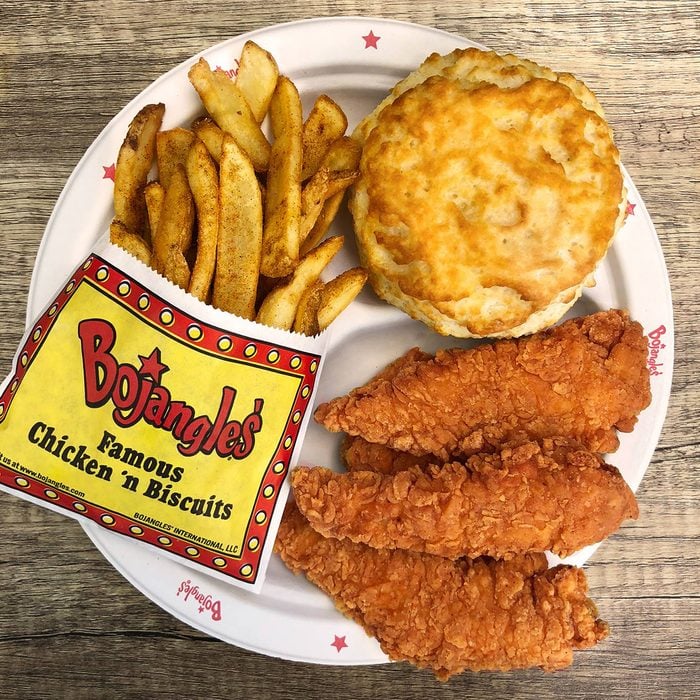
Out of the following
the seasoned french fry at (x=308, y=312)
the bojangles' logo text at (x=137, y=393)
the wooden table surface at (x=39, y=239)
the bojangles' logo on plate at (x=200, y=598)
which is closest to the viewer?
the bojangles' logo text at (x=137, y=393)

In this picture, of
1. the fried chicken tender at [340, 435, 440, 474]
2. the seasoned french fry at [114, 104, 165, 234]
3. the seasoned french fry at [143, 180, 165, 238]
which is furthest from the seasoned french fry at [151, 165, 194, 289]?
the fried chicken tender at [340, 435, 440, 474]

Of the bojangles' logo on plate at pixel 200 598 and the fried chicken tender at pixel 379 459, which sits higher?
the fried chicken tender at pixel 379 459

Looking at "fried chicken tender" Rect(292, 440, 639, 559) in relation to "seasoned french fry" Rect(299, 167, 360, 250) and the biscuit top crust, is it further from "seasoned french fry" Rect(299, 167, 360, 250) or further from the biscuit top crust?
"seasoned french fry" Rect(299, 167, 360, 250)

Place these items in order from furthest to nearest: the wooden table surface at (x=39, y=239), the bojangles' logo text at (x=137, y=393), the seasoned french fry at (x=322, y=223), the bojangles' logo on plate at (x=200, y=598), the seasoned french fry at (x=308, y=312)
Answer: the wooden table surface at (x=39, y=239), the bojangles' logo on plate at (x=200, y=598), the seasoned french fry at (x=322, y=223), the seasoned french fry at (x=308, y=312), the bojangles' logo text at (x=137, y=393)

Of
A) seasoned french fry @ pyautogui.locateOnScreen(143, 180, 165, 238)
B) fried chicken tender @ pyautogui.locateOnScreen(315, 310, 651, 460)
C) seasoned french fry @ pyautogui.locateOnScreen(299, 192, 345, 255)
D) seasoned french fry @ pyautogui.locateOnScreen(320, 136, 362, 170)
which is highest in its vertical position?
seasoned french fry @ pyautogui.locateOnScreen(320, 136, 362, 170)

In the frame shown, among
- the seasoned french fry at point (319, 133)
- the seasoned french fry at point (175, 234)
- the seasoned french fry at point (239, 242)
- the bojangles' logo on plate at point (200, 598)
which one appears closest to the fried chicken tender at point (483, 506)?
the bojangles' logo on plate at point (200, 598)

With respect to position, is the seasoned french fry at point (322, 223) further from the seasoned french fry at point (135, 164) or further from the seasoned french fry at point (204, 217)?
the seasoned french fry at point (135, 164)

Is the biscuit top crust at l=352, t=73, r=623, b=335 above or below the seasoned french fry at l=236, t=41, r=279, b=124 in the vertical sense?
below
